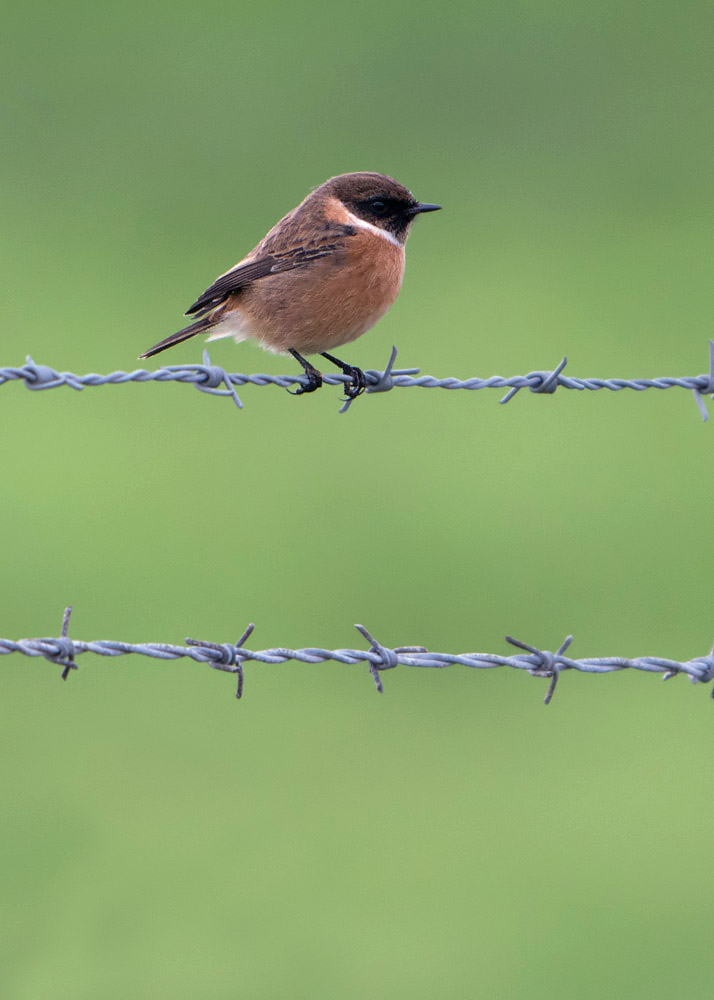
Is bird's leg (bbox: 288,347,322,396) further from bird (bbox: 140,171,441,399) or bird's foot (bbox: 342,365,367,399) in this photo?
bird's foot (bbox: 342,365,367,399)

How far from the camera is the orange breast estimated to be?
20.5 ft

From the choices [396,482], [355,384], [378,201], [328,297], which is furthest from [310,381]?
[396,482]

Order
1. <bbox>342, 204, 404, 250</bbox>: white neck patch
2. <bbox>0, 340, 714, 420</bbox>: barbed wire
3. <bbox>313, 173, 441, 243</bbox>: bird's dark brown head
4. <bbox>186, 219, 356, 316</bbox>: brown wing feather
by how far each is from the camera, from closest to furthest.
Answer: <bbox>0, 340, 714, 420</bbox>: barbed wire < <bbox>186, 219, 356, 316</bbox>: brown wing feather < <bbox>342, 204, 404, 250</bbox>: white neck patch < <bbox>313, 173, 441, 243</bbox>: bird's dark brown head

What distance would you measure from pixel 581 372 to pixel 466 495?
5.93ft

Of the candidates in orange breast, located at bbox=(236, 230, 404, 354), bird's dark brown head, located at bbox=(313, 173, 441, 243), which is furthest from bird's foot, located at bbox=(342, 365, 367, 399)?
bird's dark brown head, located at bbox=(313, 173, 441, 243)

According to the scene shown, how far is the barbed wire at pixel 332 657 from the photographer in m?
4.27

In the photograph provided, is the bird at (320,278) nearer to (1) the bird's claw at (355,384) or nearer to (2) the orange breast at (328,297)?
(2) the orange breast at (328,297)

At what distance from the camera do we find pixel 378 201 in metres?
6.62

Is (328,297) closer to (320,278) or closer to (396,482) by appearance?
(320,278)

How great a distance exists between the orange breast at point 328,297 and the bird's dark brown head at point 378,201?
0.19m

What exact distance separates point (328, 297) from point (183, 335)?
65 centimetres

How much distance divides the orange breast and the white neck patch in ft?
0.22

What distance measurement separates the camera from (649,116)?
20391 mm

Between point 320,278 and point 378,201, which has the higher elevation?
point 378,201
